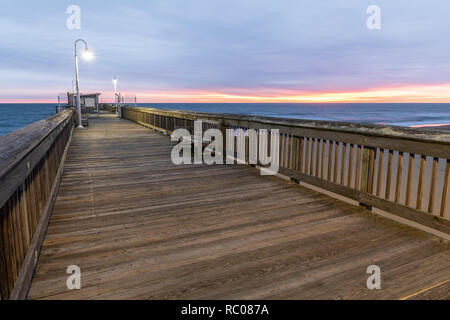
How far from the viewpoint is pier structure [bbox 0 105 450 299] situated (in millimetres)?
2115

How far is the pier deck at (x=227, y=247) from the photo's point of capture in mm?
2162

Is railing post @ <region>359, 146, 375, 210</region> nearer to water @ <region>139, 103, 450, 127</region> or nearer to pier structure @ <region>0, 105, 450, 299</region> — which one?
pier structure @ <region>0, 105, 450, 299</region>

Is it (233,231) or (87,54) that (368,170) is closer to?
(233,231)

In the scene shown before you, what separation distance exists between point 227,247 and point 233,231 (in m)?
0.38

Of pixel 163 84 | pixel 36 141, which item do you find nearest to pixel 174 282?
pixel 36 141

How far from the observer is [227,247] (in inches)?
110

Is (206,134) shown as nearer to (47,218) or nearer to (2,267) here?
(47,218)
